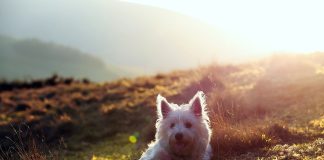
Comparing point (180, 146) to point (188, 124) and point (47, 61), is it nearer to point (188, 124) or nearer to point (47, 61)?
point (188, 124)

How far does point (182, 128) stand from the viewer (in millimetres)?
9289

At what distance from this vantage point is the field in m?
11.7

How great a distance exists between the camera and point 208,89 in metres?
21.7

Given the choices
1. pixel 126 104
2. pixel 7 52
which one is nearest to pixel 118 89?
pixel 126 104

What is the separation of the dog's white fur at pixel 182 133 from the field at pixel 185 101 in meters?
1.61

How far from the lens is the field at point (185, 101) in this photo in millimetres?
11711

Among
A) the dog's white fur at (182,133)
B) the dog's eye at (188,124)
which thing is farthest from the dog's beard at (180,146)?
the dog's eye at (188,124)

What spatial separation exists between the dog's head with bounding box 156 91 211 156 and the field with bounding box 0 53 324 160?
66.4 inches

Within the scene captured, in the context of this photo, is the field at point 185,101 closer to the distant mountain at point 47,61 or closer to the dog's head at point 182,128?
the dog's head at point 182,128

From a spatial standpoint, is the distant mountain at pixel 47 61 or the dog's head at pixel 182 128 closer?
the dog's head at pixel 182 128

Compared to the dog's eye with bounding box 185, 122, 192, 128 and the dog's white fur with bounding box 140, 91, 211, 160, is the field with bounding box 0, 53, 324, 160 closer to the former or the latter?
the dog's white fur with bounding box 140, 91, 211, 160

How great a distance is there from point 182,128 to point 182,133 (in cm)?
15

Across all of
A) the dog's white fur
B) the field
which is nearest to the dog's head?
the dog's white fur

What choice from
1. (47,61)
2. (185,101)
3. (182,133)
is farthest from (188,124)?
(47,61)
